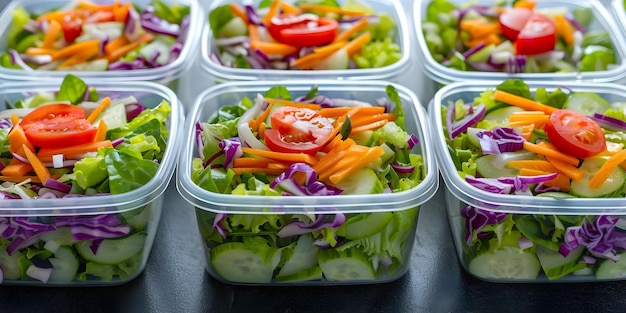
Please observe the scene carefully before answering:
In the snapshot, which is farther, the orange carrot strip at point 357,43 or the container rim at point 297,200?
the orange carrot strip at point 357,43

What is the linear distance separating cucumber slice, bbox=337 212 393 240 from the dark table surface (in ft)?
0.65

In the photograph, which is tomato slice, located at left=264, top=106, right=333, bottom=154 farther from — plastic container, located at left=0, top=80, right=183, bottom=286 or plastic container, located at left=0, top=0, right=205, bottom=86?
plastic container, located at left=0, top=0, right=205, bottom=86

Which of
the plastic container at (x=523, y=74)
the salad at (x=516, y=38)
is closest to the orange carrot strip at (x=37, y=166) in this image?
the plastic container at (x=523, y=74)

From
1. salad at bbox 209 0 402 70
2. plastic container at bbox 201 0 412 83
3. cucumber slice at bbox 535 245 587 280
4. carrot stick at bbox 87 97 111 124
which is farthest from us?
salad at bbox 209 0 402 70

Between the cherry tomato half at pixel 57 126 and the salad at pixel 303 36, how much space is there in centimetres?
52

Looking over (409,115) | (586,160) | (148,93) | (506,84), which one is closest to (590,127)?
(586,160)

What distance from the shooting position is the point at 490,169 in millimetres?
1705

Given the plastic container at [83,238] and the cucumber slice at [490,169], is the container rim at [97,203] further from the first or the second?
the cucumber slice at [490,169]

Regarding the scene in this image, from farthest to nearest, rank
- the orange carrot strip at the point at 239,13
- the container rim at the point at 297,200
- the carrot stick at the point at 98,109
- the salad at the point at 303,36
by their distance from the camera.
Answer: the orange carrot strip at the point at 239,13
the salad at the point at 303,36
the carrot stick at the point at 98,109
the container rim at the point at 297,200

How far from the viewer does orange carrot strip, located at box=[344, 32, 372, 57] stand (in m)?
2.21

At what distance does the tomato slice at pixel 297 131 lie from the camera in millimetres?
1669

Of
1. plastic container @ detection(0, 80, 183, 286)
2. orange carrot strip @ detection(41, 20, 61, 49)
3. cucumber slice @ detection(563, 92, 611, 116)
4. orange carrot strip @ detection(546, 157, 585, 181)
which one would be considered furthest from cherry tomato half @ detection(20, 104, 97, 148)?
cucumber slice @ detection(563, 92, 611, 116)

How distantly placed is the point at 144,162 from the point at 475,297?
31.2 inches

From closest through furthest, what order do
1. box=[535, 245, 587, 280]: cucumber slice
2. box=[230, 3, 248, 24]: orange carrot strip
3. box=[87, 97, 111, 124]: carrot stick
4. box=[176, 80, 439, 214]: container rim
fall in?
box=[176, 80, 439, 214]: container rim
box=[535, 245, 587, 280]: cucumber slice
box=[87, 97, 111, 124]: carrot stick
box=[230, 3, 248, 24]: orange carrot strip
